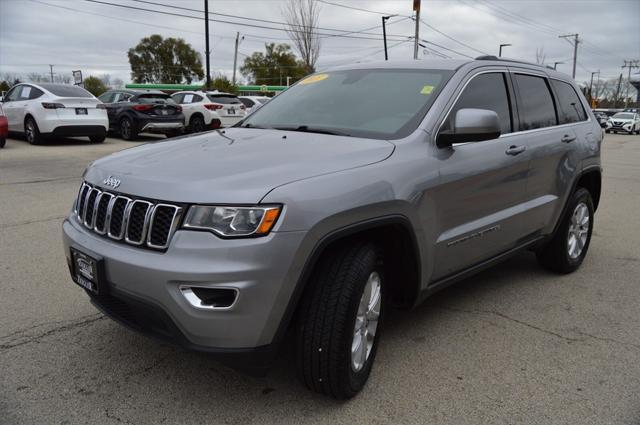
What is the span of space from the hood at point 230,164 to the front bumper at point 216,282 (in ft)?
0.68

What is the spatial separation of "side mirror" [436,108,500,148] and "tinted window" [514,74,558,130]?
1.04 m

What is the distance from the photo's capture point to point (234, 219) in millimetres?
2367

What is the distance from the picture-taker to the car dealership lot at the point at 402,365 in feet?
8.96

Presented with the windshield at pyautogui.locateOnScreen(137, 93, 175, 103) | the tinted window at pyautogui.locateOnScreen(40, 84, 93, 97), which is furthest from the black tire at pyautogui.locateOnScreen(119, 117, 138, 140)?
the tinted window at pyautogui.locateOnScreen(40, 84, 93, 97)

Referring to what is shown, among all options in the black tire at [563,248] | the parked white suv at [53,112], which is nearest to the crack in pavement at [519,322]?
the black tire at [563,248]

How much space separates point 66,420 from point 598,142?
15.9ft

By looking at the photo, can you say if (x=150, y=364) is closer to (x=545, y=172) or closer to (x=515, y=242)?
(x=515, y=242)

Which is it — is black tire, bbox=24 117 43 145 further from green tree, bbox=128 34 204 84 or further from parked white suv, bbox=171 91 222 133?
green tree, bbox=128 34 204 84

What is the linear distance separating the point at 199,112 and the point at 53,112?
16.5 feet

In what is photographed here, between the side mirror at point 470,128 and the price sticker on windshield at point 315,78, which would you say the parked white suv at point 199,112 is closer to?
the price sticker on windshield at point 315,78

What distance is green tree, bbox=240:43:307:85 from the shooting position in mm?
72750

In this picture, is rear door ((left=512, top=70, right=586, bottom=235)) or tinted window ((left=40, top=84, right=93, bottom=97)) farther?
tinted window ((left=40, top=84, right=93, bottom=97))

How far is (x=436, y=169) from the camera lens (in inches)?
124

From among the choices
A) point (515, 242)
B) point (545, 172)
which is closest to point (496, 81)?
point (545, 172)
